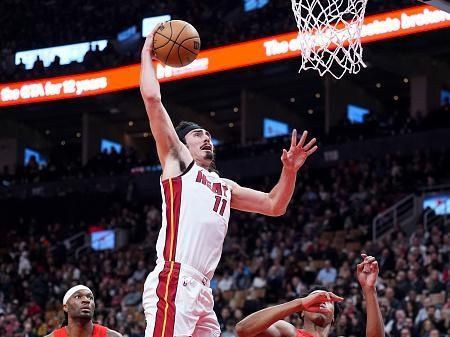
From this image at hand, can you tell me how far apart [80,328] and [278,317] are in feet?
9.98

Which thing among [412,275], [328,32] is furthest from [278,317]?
[412,275]

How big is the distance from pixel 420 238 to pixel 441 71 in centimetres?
1005

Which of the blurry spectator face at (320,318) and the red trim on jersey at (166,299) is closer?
the red trim on jersey at (166,299)

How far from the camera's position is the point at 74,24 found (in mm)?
28844

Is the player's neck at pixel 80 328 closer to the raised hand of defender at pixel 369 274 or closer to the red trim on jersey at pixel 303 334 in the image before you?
the red trim on jersey at pixel 303 334

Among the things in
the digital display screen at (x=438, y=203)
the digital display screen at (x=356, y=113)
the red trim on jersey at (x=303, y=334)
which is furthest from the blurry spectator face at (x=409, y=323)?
the digital display screen at (x=356, y=113)

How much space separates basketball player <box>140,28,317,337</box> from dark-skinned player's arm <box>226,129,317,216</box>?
204 millimetres

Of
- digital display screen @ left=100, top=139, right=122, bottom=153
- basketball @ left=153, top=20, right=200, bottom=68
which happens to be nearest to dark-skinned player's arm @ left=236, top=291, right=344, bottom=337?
basketball @ left=153, top=20, right=200, bottom=68

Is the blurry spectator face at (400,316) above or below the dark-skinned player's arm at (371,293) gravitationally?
below

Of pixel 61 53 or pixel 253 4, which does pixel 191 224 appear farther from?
pixel 61 53

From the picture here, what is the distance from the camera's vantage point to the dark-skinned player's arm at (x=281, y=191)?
482cm

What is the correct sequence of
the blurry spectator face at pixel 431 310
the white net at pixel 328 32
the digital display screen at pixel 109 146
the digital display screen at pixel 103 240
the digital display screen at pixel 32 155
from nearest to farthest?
1. the white net at pixel 328 32
2. the blurry spectator face at pixel 431 310
3. the digital display screen at pixel 103 240
4. the digital display screen at pixel 109 146
5. the digital display screen at pixel 32 155

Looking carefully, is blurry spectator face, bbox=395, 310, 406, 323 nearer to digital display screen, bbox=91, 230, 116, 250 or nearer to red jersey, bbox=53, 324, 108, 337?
red jersey, bbox=53, 324, 108, 337

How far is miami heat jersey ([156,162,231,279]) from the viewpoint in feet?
14.7
